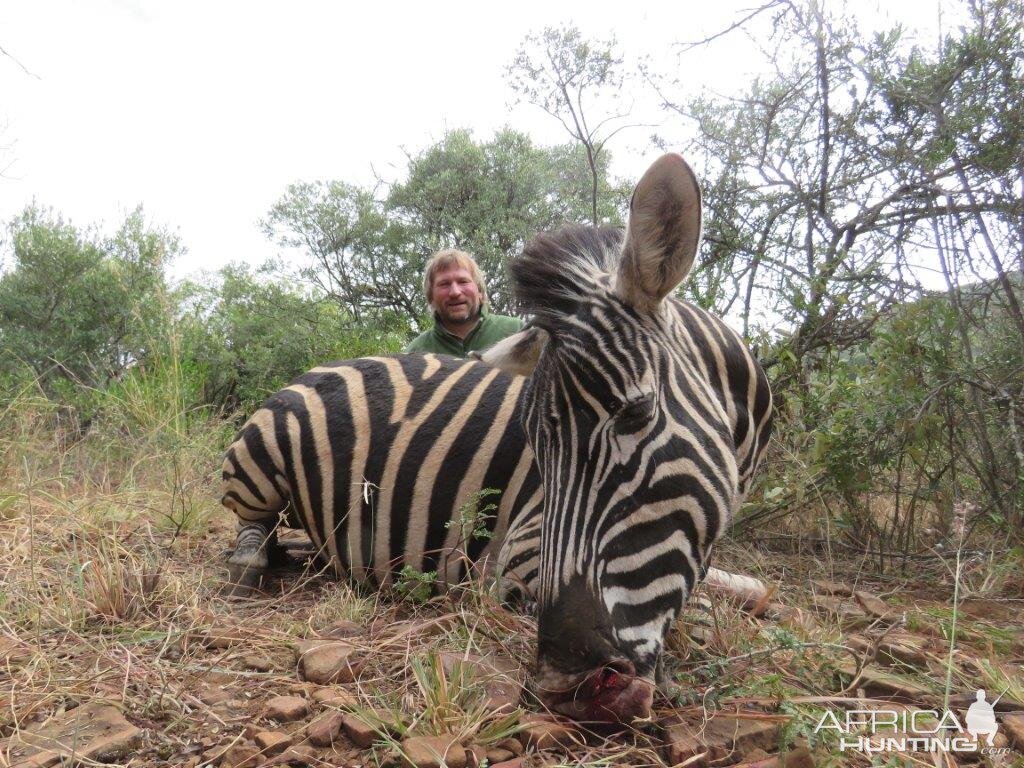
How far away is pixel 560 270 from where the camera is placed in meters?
2.04

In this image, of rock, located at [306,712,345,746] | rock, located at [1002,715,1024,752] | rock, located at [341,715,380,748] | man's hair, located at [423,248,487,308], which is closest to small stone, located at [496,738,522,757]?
rock, located at [341,715,380,748]

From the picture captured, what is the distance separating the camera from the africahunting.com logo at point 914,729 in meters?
1.55

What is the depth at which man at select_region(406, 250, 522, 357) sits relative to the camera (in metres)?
5.75

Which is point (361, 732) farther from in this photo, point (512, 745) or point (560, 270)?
point (560, 270)

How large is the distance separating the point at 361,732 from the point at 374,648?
567 mm

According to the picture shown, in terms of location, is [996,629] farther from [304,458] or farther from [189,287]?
[189,287]

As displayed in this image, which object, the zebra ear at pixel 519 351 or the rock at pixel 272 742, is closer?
the rock at pixel 272 742

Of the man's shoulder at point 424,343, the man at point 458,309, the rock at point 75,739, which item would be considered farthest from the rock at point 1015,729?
the man's shoulder at point 424,343

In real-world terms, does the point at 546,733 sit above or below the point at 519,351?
below

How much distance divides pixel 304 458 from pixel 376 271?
9.74 meters

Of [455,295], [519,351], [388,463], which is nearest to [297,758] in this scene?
[519,351]

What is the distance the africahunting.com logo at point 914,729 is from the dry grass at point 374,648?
0.05m

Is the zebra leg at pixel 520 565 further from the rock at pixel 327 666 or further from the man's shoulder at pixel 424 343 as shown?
the man's shoulder at pixel 424 343

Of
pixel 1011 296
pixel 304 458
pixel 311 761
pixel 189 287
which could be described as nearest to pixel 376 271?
pixel 189 287
